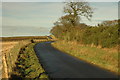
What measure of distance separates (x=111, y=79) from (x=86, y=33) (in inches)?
655

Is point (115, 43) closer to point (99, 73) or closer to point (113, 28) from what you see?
point (113, 28)

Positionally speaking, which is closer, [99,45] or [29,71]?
[29,71]

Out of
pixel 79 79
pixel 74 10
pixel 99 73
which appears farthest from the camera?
pixel 74 10

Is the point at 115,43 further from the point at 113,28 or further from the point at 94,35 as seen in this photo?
the point at 94,35

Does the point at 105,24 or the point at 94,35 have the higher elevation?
the point at 105,24

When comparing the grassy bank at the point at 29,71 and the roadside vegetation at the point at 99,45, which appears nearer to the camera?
the grassy bank at the point at 29,71

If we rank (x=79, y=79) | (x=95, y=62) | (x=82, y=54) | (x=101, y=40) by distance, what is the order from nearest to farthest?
(x=79, y=79), (x=95, y=62), (x=82, y=54), (x=101, y=40)

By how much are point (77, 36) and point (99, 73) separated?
1850 centimetres

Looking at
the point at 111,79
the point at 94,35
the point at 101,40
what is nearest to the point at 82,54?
the point at 101,40

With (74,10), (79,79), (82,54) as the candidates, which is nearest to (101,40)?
(82,54)

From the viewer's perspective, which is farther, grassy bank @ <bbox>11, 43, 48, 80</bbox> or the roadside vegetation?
the roadside vegetation

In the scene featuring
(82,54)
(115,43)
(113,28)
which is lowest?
(82,54)

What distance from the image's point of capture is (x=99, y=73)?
497 inches

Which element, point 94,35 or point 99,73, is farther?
point 94,35
